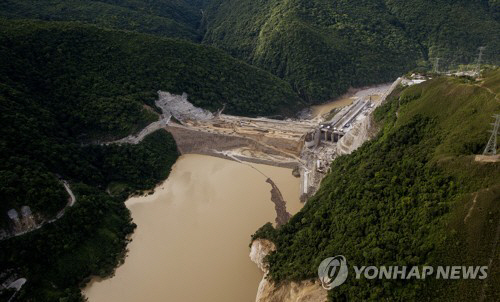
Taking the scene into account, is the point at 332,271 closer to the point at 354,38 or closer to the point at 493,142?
the point at 493,142

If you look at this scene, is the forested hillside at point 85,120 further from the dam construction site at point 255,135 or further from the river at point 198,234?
the river at point 198,234

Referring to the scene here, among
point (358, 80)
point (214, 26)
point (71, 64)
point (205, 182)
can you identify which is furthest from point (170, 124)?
point (214, 26)

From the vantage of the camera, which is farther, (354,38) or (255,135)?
(354,38)

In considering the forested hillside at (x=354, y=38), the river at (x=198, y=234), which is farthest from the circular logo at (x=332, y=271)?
the forested hillside at (x=354, y=38)

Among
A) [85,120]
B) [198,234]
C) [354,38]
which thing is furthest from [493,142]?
[354,38]

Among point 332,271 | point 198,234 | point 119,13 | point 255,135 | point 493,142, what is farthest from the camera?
point 119,13

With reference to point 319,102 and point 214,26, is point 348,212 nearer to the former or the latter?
point 319,102
